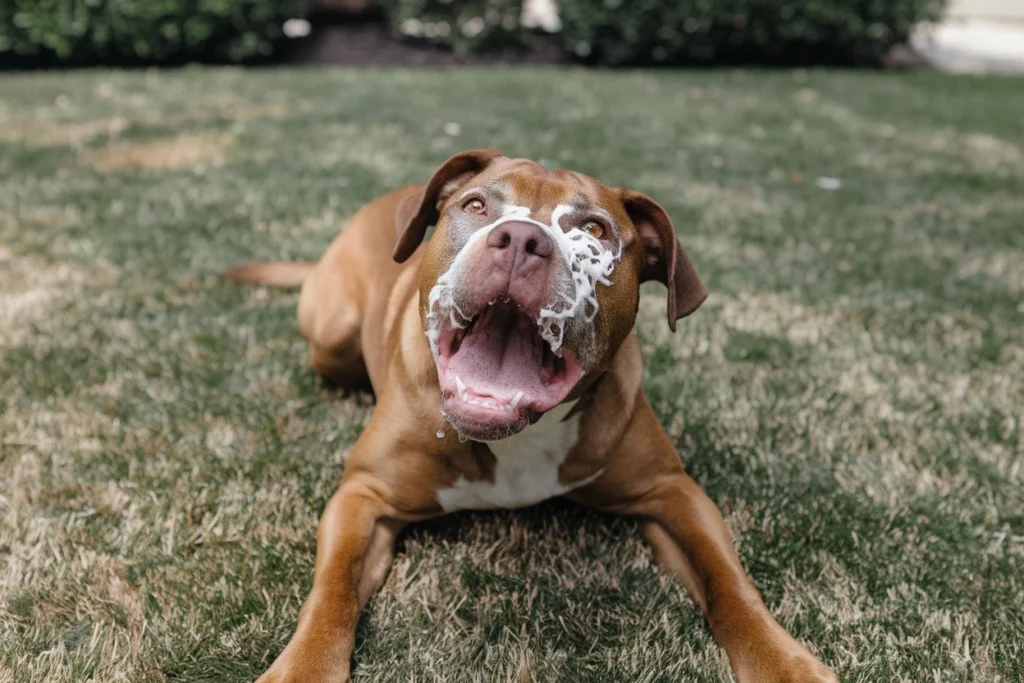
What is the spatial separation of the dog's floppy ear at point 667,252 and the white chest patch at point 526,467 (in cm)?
50

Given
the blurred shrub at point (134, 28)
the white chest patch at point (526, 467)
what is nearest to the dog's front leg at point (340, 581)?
the white chest patch at point (526, 467)

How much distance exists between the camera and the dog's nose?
2.22m

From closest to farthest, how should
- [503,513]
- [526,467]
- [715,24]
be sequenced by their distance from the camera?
1. [526,467]
2. [503,513]
3. [715,24]

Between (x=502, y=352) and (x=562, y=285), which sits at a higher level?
(x=562, y=285)

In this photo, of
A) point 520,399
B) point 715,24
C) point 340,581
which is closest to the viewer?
point 520,399

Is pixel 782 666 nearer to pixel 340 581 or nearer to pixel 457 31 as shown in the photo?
pixel 340 581

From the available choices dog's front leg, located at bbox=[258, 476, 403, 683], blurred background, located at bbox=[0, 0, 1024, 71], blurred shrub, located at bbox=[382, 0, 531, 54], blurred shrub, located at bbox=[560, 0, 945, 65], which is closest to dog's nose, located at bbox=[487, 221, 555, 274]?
dog's front leg, located at bbox=[258, 476, 403, 683]

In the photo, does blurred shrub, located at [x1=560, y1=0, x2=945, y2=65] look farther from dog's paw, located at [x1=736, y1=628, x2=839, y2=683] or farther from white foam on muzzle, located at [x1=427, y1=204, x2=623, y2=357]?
dog's paw, located at [x1=736, y1=628, x2=839, y2=683]

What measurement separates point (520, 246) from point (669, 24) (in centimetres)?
1232

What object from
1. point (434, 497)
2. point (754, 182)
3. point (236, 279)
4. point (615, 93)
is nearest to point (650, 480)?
point (434, 497)

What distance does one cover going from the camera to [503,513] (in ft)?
10.2

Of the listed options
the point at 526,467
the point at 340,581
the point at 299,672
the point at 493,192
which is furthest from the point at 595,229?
the point at 299,672

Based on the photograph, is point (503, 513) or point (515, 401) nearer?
point (515, 401)

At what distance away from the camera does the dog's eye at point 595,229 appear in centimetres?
255
